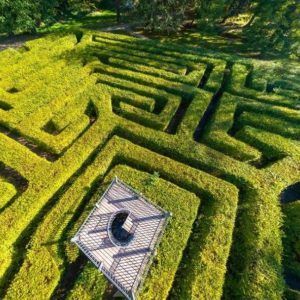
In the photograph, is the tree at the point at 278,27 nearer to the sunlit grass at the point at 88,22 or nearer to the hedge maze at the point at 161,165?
the hedge maze at the point at 161,165

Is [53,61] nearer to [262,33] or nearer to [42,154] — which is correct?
[42,154]

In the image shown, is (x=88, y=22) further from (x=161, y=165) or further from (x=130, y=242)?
(x=130, y=242)

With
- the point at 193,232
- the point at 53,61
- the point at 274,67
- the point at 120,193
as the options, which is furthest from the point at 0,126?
the point at 274,67

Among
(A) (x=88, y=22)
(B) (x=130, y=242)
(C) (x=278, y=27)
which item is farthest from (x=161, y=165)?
(A) (x=88, y=22)

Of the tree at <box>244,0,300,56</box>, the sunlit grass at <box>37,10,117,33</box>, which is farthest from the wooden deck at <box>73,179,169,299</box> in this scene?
the sunlit grass at <box>37,10,117,33</box>

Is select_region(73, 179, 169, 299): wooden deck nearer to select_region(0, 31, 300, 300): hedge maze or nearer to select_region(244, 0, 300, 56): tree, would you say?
select_region(0, 31, 300, 300): hedge maze
